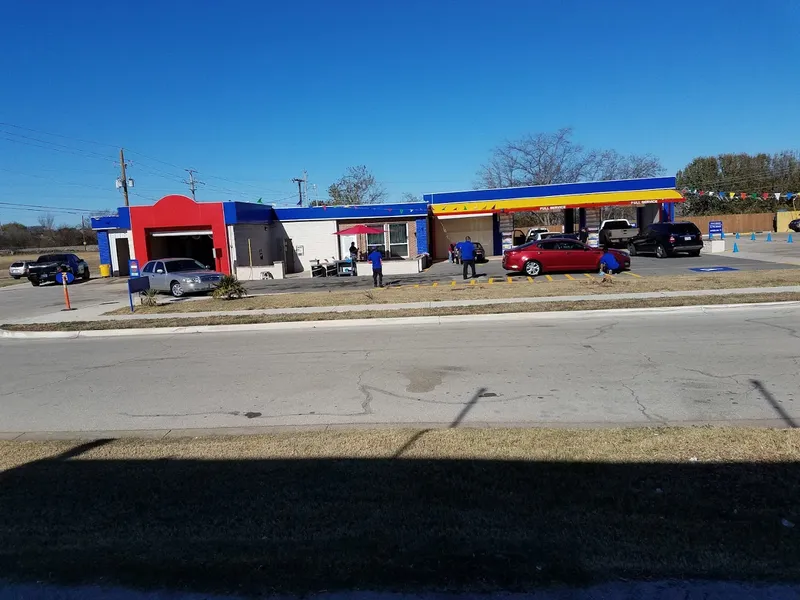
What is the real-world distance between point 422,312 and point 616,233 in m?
24.9

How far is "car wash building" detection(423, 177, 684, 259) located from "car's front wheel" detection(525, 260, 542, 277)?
47.9 feet

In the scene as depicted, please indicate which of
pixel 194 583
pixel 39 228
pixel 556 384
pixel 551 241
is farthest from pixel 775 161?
pixel 39 228

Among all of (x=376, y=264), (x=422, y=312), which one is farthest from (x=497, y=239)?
(x=422, y=312)

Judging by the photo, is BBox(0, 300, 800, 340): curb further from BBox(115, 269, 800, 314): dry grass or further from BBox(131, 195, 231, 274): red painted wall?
BBox(131, 195, 231, 274): red painted wall

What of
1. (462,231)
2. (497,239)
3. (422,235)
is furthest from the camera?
(462,231)

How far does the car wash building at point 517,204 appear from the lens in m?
36.5

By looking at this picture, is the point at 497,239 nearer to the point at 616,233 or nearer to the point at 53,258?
the point at 616,233

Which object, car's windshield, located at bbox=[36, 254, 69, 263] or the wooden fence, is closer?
car's windshield, located at bbox=[36, 254, 69, 263]

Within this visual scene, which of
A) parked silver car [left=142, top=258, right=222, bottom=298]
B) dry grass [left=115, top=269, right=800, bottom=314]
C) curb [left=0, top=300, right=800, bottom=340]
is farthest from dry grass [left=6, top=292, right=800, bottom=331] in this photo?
parked silver car [left=142, top=258, right=222, bottom=298]

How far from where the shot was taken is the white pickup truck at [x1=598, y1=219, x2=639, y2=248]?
3509cm

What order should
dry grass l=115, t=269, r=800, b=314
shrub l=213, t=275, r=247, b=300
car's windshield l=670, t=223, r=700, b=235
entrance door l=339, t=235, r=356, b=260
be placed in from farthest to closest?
entrance door l=339, t=235, r=356, b=260 < car's windshield l=670, t=223, r=700, b=235 < shrub l=213, t=275, r=247, b=300 < dry grass l=115, t=269, r=800, b=314

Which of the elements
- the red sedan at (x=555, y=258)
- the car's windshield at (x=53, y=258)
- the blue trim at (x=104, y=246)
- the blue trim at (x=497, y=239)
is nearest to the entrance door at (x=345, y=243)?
the blue trim at (x=497, y=239)

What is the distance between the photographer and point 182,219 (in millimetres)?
31922

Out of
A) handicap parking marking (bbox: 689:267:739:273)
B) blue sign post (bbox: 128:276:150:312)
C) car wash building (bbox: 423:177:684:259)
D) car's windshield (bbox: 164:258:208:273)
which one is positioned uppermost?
car wash building (bbox: 423:177:684:259)
